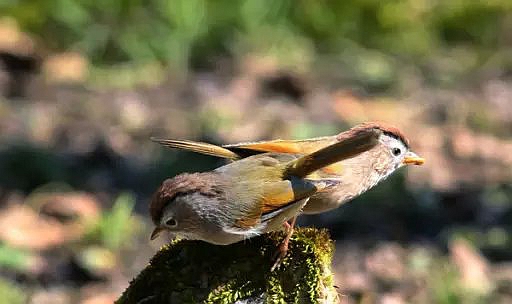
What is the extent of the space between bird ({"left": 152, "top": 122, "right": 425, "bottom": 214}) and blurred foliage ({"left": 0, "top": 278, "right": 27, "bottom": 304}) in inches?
87.2

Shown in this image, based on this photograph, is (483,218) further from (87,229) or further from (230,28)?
(230,28)

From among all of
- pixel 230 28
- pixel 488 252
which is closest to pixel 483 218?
pixel 488 252

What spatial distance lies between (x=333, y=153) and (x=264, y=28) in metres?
6.14

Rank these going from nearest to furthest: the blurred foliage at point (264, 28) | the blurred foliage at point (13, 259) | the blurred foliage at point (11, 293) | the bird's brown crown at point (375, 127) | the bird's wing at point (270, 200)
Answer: the bird's wing at point (270, 200) → the bird's brown crown at point (375, 127) → the blurred foliage at point (11, 293) → the blurred foliage at point (13, 259) → the blurred foliage at point (264, 28)

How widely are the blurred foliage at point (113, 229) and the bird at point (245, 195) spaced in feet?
8.73

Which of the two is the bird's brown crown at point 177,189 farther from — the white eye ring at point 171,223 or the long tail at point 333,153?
the long tail at point 333,153

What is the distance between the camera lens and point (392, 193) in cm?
678

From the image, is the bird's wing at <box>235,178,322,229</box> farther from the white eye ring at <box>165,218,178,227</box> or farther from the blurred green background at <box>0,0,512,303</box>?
the blurred green background at <box>0,0,512,303</box>

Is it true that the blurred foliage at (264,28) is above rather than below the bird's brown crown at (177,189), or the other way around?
above

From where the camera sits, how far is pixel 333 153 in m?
3.26

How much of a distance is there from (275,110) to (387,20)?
2.02 metres

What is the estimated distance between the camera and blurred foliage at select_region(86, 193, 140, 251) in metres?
5.93

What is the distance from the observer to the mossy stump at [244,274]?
122 inches

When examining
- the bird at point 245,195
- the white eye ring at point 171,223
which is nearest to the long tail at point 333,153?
the bird at point 245,195
